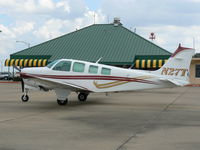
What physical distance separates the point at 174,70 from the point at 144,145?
8.67 metres

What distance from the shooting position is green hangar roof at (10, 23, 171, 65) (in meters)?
40.8

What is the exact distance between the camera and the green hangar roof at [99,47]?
134ft

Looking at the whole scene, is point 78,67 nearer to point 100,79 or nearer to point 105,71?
point 100,79

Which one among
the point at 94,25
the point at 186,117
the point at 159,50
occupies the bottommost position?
the point at 186,117

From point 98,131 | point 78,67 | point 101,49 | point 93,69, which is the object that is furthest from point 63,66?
point 101,49

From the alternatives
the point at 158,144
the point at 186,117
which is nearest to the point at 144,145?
the point at 158,144

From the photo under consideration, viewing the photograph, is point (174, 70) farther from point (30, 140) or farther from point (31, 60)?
point (31, 60)

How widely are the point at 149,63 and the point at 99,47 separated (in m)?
7.75

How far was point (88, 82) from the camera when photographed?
15.0 metres

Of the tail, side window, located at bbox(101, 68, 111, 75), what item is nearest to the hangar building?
the tail

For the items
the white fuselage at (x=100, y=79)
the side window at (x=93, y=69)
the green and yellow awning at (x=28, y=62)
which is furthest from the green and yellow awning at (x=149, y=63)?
the side window at (x=93, y=69)

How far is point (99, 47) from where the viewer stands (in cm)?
4297

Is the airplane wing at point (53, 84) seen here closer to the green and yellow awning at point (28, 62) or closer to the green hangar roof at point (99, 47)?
the green hangar roof at point (99, 47)

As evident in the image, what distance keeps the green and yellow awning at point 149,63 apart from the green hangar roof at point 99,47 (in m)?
0.97
